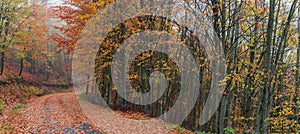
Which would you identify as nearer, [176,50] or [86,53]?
[176,50]

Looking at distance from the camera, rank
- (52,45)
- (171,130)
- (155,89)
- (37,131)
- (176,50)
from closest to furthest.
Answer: (37,131) < (171,130) < (176,50) < (155,89) < (52,45)

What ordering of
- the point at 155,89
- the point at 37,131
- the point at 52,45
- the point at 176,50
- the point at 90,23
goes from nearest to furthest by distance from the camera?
1. the point at 37,131
2. the point at 176,50
3. the point at 90,23
4. the point at 155,89
5. the point at 52,45

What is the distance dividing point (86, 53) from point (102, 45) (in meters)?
1.71

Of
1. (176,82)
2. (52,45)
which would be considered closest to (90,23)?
(176,82)

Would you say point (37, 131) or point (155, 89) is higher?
point (155, 89)

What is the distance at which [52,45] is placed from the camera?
3572 cm

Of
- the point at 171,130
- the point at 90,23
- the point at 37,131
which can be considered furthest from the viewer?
the point at 90,23

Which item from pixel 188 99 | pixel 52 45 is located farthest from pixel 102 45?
pixel 52 45

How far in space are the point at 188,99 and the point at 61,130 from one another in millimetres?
7895

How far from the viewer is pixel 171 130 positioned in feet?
30.4

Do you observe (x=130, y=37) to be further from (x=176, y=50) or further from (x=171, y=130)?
(x=171, y=130)

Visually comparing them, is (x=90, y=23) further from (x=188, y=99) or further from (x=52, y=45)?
(x=52, y=45)

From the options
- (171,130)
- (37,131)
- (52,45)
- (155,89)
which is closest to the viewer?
(37,131)

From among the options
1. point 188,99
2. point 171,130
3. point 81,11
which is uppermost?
point 81,11
